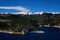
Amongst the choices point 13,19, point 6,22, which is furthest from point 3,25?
point 13,19

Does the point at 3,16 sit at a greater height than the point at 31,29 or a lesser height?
greater

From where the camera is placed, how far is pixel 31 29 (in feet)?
83.7

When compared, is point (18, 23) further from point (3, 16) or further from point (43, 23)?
point (43, 23)

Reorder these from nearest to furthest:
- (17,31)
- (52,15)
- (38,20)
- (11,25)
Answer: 1. (17,31)
2. (11,25)
3. (38,20)
4. (52,15)

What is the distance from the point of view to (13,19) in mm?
25875

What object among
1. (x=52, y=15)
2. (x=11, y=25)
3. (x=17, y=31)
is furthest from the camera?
(x=52, y=15)

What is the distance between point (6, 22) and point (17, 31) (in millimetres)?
2093

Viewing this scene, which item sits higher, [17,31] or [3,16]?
[3,16]

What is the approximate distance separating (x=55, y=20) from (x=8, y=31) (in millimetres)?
11520

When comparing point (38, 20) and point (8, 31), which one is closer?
point (8, 31)

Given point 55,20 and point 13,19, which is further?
point 55,20

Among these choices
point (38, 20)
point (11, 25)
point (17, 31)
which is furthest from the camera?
point (38, 20)

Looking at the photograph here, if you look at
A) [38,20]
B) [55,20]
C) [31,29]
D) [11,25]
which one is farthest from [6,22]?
[55,20]

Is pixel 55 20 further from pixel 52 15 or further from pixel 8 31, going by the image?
pixel 8 31
